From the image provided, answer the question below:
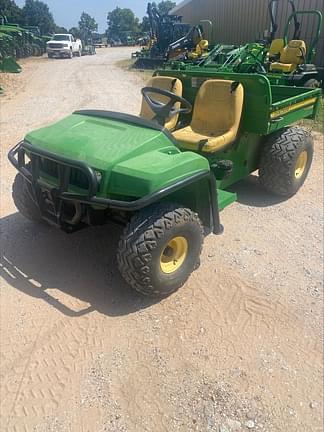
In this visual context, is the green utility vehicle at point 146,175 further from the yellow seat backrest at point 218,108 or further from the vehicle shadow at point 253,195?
the vehicle shadow at point 253,195

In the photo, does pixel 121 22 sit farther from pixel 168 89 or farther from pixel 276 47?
pixel 168 89

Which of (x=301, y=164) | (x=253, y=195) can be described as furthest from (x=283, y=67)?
(x=253, y=195)

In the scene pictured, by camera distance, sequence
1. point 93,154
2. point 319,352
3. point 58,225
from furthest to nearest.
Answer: point 58,225 → point 93,154 → point 319,352

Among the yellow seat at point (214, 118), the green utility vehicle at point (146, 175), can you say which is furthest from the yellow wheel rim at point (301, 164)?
the yellow seat at point (214, 118)

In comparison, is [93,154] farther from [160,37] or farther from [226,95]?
[160,37]

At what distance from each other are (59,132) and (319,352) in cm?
230

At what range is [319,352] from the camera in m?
2.53

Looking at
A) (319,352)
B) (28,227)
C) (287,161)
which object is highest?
(287,161)

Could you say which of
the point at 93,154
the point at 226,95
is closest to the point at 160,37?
the point at 226,95

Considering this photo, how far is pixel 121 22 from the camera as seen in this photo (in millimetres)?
79812

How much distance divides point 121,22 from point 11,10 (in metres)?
42.8

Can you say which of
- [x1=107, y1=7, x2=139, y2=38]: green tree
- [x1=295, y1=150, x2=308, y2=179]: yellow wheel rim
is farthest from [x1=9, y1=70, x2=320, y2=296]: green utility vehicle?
[x1=107, y1=7, x2=139, y2=38]: green tree

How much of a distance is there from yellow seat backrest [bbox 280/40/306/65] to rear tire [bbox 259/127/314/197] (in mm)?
5897

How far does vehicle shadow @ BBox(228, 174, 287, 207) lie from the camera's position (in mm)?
4453
